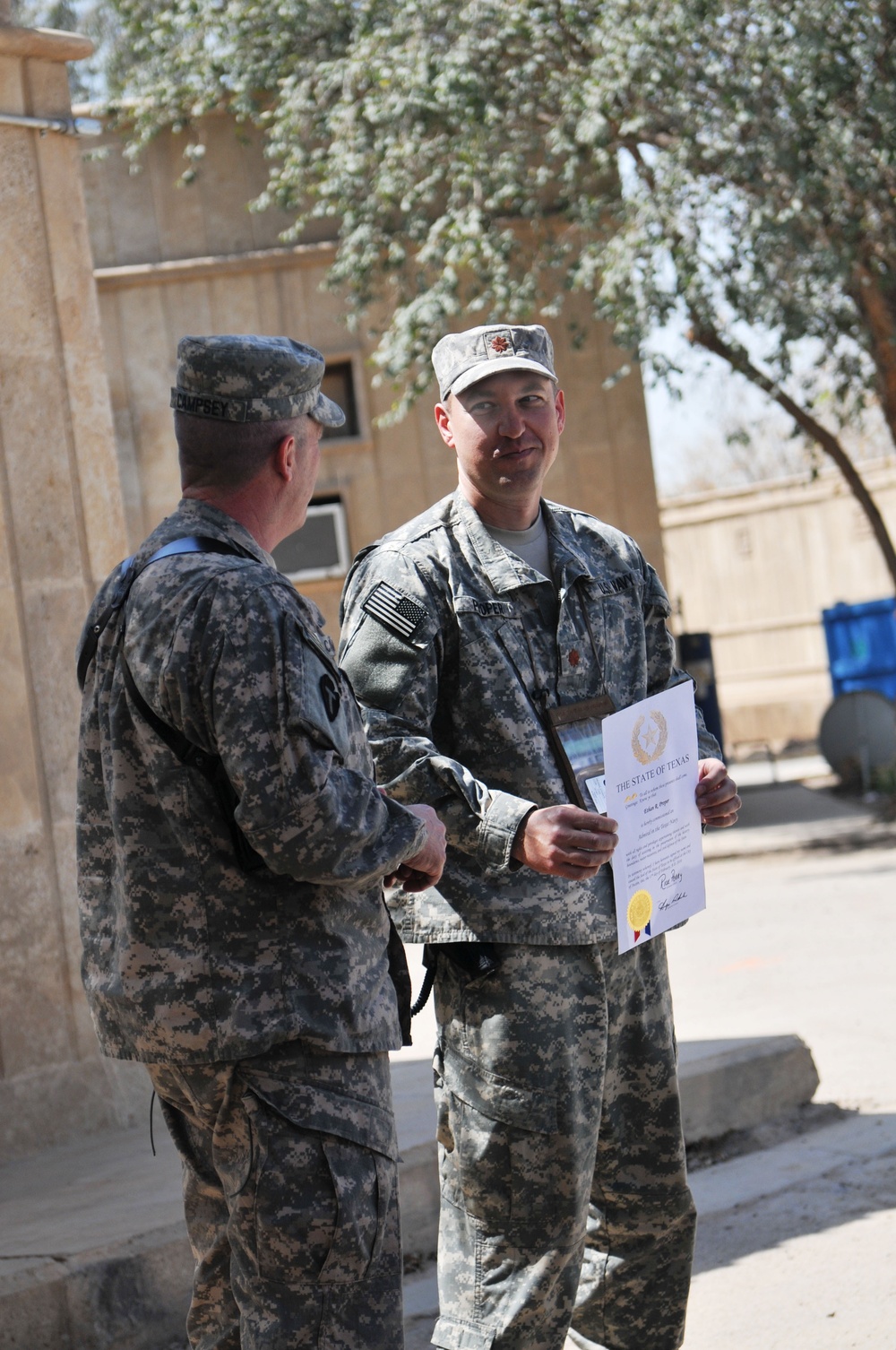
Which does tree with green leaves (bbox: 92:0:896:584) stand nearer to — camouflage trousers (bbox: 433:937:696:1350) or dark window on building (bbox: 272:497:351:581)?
dark window on building (bbox: 272:497:351:581)

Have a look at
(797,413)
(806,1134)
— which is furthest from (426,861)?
(797,413)

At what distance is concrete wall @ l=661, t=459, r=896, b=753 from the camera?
915 inches

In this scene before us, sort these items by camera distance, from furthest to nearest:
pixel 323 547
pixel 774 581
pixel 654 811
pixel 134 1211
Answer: pixel 774 581, pixel 323 547, pixel 134 1211, pixel 654 811

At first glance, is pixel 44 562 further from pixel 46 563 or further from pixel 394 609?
pixel 394 609

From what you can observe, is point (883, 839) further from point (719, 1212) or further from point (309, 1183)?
point (309, 1183)

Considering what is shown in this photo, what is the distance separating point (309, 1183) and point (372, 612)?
3.52 ft

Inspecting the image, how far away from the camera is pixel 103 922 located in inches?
88.3

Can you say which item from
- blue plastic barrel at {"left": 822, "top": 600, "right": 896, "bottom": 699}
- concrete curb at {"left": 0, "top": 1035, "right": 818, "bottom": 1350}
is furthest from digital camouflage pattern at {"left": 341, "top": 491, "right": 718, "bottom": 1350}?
blue plastic barrel at {"left": 822, "top": 600, "right": 896, "bottom": 699}

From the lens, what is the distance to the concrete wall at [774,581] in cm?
2325

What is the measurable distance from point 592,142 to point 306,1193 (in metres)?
9.69

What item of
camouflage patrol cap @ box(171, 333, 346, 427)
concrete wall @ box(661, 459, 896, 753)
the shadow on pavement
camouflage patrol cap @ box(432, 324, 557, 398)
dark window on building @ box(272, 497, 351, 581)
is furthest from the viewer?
concrete wall @ box(661, 459, 896, 753)

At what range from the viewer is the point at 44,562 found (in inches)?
189

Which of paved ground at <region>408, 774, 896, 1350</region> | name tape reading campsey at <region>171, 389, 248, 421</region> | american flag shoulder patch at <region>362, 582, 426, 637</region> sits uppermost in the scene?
name tape reading campsey at <region>171, 389, 248, 421</region>

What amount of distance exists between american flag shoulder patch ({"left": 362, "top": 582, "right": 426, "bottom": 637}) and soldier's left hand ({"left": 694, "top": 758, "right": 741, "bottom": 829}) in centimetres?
67
